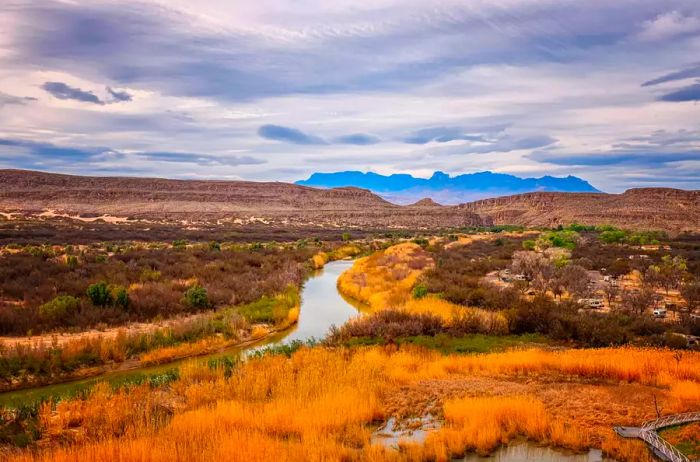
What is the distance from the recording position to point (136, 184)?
431ft

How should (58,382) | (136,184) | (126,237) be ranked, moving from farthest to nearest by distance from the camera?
(136,184), (126,237), (58,382)

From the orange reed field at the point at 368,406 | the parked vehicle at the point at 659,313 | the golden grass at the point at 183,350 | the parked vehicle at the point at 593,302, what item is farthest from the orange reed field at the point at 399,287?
the golden grass at the point at 183,350

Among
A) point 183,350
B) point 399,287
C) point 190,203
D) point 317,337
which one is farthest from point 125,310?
point 190,203

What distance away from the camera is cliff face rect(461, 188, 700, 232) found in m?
96.7

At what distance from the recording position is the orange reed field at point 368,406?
8.34 m

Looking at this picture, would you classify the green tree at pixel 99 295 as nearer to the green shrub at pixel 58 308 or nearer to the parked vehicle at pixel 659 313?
the green shrub at pixel 58 308

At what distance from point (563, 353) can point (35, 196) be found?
126 meters

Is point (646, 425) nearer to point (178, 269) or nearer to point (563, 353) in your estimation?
point (563, 353)

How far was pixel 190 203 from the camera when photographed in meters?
124

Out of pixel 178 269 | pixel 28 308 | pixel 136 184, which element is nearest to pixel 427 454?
pixel 28 308

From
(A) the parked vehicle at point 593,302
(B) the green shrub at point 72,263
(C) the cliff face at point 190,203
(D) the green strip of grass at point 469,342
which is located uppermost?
(C) the cliff face at point 190,203

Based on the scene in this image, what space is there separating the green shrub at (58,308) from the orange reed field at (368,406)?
7.94 m

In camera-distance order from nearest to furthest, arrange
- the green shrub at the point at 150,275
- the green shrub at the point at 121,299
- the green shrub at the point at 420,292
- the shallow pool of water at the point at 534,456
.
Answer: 1. the shallow pool of water at the point at 534,456
2. the green shrub at the point at 121,299
3. the green shrub at the point at 420,292
4. the green shrub at the point at 150,275

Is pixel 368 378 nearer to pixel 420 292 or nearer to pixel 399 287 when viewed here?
Result: pixel 420 292
